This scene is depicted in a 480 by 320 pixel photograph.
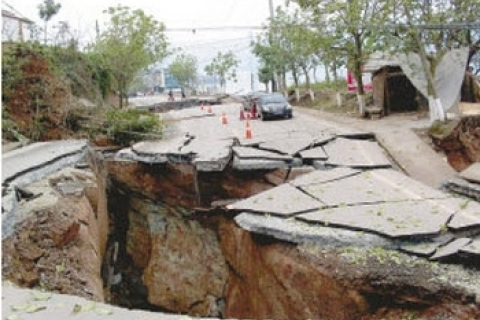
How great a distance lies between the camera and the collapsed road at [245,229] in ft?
23.0

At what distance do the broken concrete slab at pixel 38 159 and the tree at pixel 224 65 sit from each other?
44.8 metres

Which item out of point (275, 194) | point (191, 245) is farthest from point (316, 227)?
point (191, 245)

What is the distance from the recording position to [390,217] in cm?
800

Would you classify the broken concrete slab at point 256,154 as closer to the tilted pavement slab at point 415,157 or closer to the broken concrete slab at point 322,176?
the broken concrete slab at point 322,176

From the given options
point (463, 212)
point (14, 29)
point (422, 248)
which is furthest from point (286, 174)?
point (14, 29)

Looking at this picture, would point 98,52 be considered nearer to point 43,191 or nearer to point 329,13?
point 329,13

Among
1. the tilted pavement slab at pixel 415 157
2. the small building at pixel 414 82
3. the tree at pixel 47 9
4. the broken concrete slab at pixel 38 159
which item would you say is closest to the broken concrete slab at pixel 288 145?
the tilted pavement slab at pixel 415 157

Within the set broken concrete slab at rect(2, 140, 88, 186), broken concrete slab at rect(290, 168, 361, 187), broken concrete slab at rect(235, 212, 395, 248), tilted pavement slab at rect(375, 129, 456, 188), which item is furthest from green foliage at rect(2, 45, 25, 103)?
tilted pavement slab at rect(375, 129, 456, 188)

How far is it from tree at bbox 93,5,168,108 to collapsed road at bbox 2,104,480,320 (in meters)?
8.06

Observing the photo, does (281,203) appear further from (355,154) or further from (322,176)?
(355,154)

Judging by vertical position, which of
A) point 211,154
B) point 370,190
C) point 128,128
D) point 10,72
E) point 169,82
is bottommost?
point 370,190

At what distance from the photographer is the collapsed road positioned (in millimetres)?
7023

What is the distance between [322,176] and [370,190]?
1.36 m

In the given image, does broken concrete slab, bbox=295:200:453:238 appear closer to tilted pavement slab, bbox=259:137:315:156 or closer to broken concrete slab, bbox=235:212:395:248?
broken concrete slab, bbox=235:212:395:248
